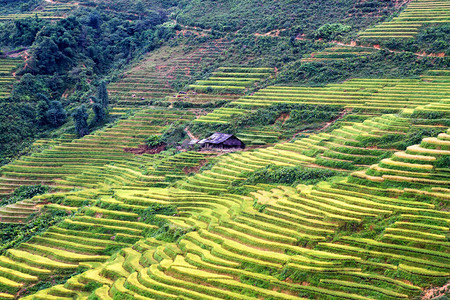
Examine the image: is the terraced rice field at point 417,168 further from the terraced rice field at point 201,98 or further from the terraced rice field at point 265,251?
the terraced rice field at point 201,98

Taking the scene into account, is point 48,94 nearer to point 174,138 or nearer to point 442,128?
point 174,138

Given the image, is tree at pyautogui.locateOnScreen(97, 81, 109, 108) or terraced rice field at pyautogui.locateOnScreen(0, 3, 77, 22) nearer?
tree at pyautogui.locateOnScreen(97, 81, 109, 108)

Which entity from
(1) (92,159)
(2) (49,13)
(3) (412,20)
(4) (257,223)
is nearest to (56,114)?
(1) (92,159)

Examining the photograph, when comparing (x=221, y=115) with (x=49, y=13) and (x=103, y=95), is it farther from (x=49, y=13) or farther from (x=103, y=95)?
(x=49, y=13)

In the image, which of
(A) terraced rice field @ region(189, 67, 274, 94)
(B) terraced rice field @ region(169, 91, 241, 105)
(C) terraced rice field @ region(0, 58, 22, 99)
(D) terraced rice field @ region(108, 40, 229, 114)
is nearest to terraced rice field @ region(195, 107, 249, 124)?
(B) terraced rice field @ region(169, 91, 241, 105)

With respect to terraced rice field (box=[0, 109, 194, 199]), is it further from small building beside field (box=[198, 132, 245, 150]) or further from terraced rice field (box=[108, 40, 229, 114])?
terraced rice field (box=[108, 40, 229, 114])

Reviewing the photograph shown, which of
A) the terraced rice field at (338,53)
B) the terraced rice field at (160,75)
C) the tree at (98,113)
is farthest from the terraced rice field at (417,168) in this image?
the terraced rice field at (160,75)

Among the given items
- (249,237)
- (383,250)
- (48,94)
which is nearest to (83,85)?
(48,94)
